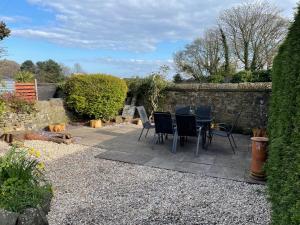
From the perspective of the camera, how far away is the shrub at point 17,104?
7527 millimetres

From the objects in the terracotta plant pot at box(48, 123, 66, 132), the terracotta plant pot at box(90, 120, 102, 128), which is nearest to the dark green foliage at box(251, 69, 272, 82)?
the terracotta plant pot at box(90, 120, 102, 128)

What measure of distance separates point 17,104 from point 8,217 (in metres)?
5.99

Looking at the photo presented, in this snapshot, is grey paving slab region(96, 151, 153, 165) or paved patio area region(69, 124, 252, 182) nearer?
paved patio area region(69, 124, 252, 182)

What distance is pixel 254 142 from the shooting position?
446 centimetres

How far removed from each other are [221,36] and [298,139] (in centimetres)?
1778

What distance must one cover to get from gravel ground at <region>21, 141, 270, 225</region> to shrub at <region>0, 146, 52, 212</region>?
0.56m

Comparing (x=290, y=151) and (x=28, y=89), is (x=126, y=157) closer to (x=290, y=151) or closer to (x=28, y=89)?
(x=290, y=151)

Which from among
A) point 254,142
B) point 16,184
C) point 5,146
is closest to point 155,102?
point 5,146

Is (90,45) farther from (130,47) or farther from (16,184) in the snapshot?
(16,184)

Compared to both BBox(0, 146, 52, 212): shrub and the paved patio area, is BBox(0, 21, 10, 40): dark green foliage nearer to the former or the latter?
the paved patio area

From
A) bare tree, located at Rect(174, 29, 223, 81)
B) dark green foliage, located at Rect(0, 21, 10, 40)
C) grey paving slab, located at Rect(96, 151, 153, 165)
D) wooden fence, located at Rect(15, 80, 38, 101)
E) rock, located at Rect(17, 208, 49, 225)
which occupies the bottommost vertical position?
grey paving slab, located at Rect(96, 151, 153, 165)

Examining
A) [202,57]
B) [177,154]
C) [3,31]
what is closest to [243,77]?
[202,57]

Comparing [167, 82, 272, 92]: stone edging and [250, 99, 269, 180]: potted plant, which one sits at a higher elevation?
[167, 82, 272, 92]: stone edging

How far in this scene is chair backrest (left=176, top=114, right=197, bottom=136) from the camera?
5.81m
